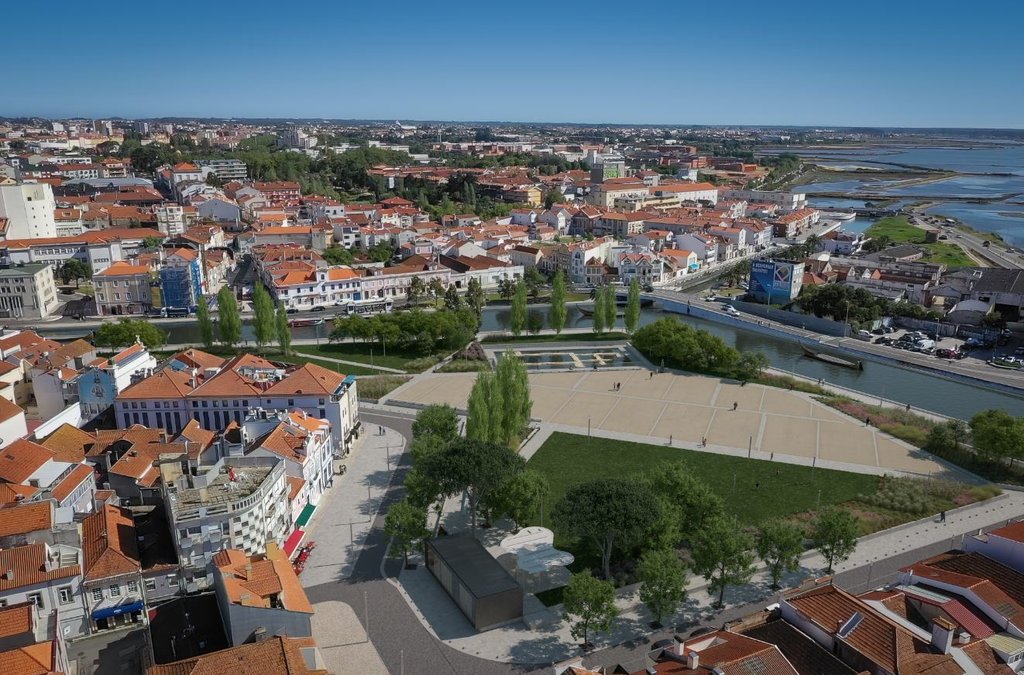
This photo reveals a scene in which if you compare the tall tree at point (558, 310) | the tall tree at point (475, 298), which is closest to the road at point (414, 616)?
the tall tree at point (558, 310)

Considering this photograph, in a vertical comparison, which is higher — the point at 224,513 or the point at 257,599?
the point at 224,513

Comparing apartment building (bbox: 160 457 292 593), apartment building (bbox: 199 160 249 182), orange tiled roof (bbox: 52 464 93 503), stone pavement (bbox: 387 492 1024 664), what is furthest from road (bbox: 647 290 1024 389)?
apartment building (bbox: 199 160 249 182)

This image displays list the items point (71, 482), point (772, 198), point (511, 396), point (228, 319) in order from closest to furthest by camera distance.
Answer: point (71, 482) < point (511, 396) < point (228, 319) < point (772, 198)

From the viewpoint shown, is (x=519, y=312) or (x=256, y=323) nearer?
(x=256, y=323)

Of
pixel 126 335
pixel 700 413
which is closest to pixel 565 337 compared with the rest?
pixel 700 413

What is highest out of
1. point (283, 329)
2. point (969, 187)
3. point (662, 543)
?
point (969, 187)

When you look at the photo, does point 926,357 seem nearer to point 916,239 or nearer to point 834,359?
point 834,359

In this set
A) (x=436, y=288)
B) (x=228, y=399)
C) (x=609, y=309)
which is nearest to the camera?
(x=228, y=399)
